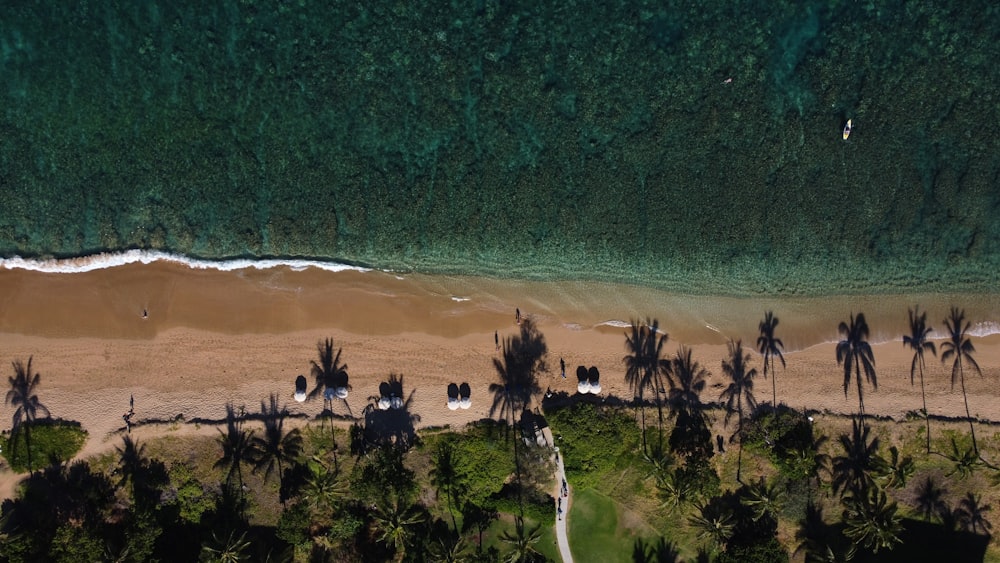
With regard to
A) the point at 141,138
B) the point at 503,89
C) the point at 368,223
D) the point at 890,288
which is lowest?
the point at 890,288

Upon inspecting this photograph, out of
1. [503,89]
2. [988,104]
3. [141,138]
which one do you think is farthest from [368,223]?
[988,104]

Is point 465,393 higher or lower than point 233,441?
higher

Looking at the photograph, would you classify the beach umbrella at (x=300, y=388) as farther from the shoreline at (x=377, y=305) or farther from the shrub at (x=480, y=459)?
the shrub at (x=480, y=459)

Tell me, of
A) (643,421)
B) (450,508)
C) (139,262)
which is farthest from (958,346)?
(139,262)

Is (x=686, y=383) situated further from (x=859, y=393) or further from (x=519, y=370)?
(x=859, y=393)

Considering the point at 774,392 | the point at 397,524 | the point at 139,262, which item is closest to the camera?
the point at 397,524

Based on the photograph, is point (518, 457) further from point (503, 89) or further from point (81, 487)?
point (81, 487)
